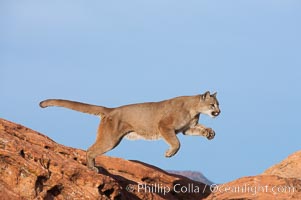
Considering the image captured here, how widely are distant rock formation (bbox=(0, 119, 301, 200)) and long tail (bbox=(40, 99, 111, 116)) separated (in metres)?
0.78

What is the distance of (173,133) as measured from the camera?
14344 millimetres

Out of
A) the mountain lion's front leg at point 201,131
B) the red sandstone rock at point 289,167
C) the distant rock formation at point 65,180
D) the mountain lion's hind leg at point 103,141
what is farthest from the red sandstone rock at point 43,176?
the red sandstone rock at point 289,167

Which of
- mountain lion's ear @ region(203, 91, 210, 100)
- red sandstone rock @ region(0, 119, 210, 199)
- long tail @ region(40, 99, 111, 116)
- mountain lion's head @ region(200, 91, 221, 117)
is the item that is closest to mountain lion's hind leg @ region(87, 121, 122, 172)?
long tail @ region(40, 99, 111, 116)

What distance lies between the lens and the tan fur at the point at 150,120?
44.9ft

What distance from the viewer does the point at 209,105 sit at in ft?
51.0

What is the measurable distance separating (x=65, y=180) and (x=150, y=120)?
393cm

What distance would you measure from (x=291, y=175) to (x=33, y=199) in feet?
25.1

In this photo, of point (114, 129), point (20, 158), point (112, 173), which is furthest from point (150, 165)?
point (20, 158)

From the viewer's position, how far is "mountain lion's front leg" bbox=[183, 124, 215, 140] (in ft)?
48.8

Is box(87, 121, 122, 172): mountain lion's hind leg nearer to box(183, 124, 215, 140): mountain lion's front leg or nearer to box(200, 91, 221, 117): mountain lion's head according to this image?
box(183, 124, 215, 140): mountain lion's front leg

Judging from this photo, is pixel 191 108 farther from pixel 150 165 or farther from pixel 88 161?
pixel 88 161

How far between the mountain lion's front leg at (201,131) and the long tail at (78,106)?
2.22m

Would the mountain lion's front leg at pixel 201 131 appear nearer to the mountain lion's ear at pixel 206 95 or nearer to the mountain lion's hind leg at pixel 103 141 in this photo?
the mountain lion's ear at pixel 206 95

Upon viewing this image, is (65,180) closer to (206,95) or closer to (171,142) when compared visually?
(171,142)
